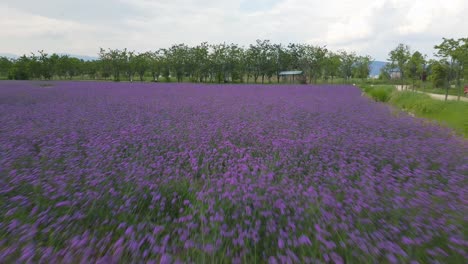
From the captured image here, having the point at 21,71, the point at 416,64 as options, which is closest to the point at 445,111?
the point at 416,64

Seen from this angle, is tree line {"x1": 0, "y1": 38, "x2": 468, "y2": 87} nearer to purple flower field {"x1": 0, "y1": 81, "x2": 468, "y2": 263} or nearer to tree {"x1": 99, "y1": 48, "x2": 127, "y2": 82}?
tree {"x1": 99, "y1": 48, "x2": 127, "y2": 82}

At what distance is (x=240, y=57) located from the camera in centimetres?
5750

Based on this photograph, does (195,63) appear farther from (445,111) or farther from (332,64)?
(445,111)

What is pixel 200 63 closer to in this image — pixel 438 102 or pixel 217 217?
pixel 438 102

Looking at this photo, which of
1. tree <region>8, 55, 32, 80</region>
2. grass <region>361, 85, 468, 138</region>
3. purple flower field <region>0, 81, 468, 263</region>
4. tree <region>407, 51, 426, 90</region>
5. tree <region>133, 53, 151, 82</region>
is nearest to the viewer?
purple flower field <region>0, 81, 468, 263</region>

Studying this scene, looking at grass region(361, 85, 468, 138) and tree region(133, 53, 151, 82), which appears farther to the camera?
tree region(133, 53, 151, 82)

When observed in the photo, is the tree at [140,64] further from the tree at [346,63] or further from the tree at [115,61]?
the tree at [346,63]

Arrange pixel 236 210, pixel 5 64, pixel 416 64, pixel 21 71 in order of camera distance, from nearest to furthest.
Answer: pixel 236 210, pixel 416 64, pixel 21 71, pixel 5 64

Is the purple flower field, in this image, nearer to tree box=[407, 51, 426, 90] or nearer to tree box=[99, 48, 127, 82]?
tree box=[407, 51, 426, 90]

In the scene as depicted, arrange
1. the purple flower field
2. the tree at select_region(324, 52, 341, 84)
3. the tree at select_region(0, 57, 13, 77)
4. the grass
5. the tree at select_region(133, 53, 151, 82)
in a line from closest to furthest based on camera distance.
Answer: the purple flower field → the grass → the tree at select_region(133, 53, 151, 82) → the tree at select_region(0, 57, 13, 77) → the tree at select_region(324, 52, 341, 84)

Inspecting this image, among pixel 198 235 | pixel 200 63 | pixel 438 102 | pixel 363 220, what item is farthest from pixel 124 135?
pixel 200 63

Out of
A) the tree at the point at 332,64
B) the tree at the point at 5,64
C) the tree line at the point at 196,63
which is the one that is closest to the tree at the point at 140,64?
the tree line at the point at 196,63

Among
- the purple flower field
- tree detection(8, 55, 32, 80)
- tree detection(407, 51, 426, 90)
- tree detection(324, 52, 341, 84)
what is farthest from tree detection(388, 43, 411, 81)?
tree detection(8, 55, 32, 80)

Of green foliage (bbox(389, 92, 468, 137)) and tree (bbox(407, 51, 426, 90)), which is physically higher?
tree (bbox(407, 51, 426, 90))
